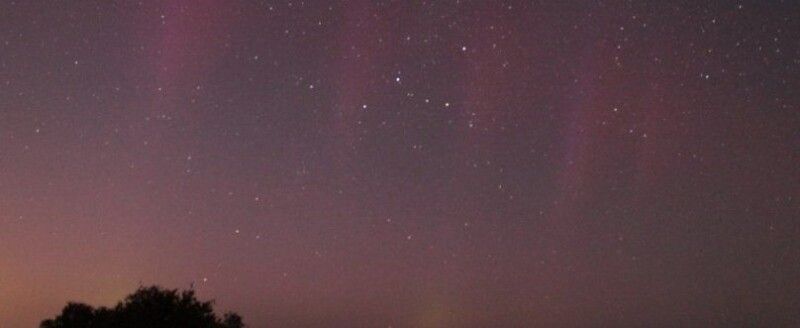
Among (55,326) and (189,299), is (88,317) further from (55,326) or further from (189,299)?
(189,299)

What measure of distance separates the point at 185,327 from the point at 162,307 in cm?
78

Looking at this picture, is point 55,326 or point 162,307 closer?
point 162,307

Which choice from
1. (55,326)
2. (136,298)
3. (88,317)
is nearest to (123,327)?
(136,298)

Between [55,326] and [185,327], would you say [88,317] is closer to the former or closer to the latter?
[55,326]

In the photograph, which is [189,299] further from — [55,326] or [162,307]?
[55,326]

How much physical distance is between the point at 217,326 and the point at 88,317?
4757 mm

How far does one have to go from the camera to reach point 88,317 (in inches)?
1025

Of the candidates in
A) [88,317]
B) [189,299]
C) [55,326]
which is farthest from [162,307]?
[55,326]

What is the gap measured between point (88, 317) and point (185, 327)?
15.9 feet

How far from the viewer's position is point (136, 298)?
23609mm

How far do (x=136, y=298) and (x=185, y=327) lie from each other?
1.79 meters

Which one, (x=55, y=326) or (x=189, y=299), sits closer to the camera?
(x=189, y=299)

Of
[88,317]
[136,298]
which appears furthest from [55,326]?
[136,298]

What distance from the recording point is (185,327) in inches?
898
